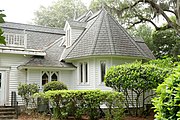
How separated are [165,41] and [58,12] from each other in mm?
21216

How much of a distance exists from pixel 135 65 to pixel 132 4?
8845 mm

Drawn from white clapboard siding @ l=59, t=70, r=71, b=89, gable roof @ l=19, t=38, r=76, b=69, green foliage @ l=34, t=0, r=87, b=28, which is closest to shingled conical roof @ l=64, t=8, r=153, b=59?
gable roof @ l=19, t=38, r=76, b=69

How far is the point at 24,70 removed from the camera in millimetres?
14820

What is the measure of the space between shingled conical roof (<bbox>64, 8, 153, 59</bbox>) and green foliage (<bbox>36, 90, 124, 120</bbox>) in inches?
149

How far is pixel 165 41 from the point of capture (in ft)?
80.8

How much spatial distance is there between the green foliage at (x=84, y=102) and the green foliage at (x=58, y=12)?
29.0 meters

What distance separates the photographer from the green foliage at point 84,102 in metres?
10.3

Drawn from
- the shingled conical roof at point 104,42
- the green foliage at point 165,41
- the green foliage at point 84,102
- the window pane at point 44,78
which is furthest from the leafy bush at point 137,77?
the green foliage at point 165,41

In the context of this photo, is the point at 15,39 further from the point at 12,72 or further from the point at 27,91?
the point at 27,91

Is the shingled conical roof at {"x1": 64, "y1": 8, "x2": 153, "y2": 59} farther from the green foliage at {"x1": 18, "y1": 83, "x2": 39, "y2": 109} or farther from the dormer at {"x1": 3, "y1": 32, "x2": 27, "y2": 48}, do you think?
the green foliage at {"x1": 18, "y1": 83, "x2": 39, "y2": 109}

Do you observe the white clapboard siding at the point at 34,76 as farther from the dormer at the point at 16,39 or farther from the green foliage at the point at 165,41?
the green foliage at the point at 165,41

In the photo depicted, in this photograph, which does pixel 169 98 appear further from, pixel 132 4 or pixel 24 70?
pixel 132 4

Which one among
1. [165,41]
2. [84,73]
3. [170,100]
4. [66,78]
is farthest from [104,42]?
[165,41]

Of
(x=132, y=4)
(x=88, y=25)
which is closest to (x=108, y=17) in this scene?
(x=88, y=25)
